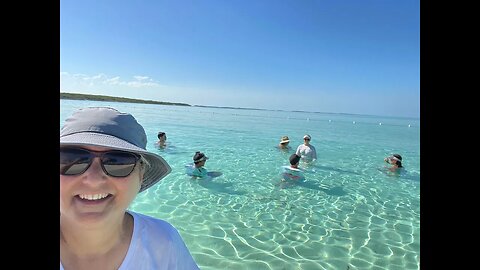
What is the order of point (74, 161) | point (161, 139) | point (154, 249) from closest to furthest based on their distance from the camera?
point (74, 161), point (154, 249), point (161, 139)

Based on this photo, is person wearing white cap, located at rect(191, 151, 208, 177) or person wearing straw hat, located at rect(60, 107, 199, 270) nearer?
person wearing straw hat, located at rect(60, 107, 199, 270)

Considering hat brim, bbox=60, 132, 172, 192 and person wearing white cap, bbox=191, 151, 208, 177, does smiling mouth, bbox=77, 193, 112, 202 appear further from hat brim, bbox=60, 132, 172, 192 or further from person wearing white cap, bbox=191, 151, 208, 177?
person wearing white cap, bbox=191, 151, 208, 177

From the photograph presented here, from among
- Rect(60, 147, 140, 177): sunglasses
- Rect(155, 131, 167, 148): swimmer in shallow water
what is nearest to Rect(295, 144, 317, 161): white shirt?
Rect(155, 131, 167, 148): swimmer in shallow water

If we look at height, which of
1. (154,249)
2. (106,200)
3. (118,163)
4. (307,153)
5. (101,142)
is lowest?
(307,153)

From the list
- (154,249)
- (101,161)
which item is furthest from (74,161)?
(154,249)

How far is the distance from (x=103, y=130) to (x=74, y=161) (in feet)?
0.72

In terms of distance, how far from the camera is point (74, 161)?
1.42 meters

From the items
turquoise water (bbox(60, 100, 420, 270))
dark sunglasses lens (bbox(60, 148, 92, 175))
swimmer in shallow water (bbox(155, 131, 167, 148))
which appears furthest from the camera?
swimmer in shallow water (bbox(155, 131, 167, 148))

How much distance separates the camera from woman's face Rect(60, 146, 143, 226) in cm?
141

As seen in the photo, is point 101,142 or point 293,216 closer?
point 101,142

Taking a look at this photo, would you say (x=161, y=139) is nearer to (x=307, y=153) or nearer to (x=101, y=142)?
(x=307, y=153)
